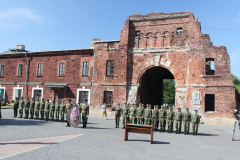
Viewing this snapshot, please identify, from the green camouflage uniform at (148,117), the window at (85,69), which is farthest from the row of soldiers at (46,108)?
the window at (85,69)

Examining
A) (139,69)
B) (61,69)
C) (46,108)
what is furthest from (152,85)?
(46,108)

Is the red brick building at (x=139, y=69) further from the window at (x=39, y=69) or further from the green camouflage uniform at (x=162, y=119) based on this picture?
the green camouflage uniform at (x=162, y=119)

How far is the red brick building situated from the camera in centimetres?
1777

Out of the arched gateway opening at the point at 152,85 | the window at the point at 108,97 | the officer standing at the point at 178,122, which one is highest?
the arched gateway opening at the point at 152,85

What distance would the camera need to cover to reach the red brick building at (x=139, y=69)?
699 inches

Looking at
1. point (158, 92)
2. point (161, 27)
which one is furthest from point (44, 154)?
point (158, 92)

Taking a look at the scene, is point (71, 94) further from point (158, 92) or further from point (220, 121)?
point (220, 121)

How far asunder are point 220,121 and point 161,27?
9556 mm

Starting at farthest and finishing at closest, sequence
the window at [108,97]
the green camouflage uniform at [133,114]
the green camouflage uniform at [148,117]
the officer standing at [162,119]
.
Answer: the window at [108,97]
the green camouflage uniform at [133,114]
the green camouflage uniform at [148,117]
the officer standing at [162,119]

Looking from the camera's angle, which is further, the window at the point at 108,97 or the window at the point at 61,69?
the window at the point at 61,69

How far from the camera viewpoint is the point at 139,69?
2020cm

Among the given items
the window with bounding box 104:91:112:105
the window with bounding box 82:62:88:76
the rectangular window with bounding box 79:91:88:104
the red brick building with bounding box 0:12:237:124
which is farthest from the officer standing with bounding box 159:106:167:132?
the window with bounding box 82:62:88:76

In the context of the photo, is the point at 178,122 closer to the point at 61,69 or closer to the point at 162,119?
the point at 162,119

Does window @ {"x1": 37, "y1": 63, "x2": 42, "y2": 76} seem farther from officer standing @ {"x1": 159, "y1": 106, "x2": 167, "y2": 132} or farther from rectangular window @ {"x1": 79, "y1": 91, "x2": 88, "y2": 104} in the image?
officer standing @ {"x1": 159, "y1": 106, "x2": 167, "y2": 132}
